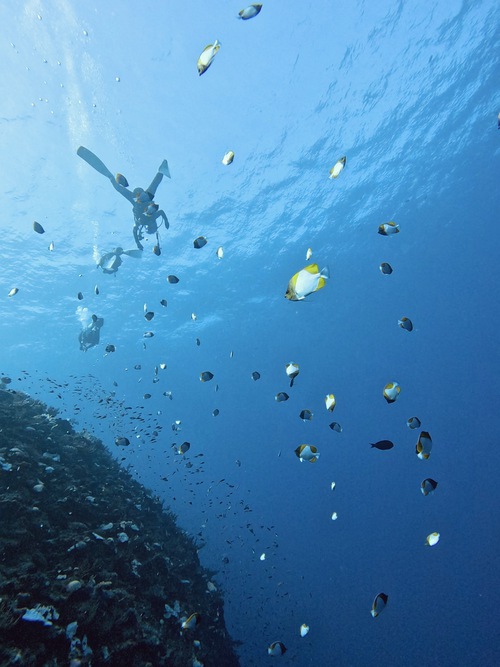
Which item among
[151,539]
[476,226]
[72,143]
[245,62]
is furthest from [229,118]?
[476,226]

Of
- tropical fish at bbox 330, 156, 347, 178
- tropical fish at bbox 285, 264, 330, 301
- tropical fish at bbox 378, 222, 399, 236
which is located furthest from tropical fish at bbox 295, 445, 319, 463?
tropical fish at bbox 330, 156, 347, 178

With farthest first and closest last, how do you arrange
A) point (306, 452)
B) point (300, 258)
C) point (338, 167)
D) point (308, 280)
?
point (300, 258), point (306, 452), point (338, 167), point (308, 280)

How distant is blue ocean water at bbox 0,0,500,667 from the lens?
55.3ft

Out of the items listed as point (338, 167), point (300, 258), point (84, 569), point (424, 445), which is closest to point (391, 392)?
point (424, 445)

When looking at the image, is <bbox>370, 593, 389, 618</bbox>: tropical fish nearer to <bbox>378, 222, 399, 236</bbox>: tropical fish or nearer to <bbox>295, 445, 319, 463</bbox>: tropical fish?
<bbox>295, 445, 319, 463</bbox>: tropical fish

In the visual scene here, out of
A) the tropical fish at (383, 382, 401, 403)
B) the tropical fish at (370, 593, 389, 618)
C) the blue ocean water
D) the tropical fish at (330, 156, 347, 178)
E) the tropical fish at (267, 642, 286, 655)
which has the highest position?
the blue ocean water

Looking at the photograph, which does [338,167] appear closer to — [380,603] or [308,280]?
[308,280]

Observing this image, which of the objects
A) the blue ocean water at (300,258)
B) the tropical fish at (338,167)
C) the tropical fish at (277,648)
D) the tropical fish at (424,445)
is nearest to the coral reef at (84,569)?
the tropical fish at (277,648)

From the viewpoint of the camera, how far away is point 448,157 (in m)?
27.8

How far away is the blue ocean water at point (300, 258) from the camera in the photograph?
55.3ft

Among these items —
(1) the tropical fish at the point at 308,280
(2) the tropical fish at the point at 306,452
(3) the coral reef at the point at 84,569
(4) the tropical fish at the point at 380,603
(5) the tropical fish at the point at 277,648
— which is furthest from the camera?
(2) the tropical fish at the point at 306,452

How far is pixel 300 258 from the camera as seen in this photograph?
112 ft

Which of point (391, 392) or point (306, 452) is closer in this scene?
point (391, 392)

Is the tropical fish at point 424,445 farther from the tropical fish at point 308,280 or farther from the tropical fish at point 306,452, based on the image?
the tropical fish at point 308,280
